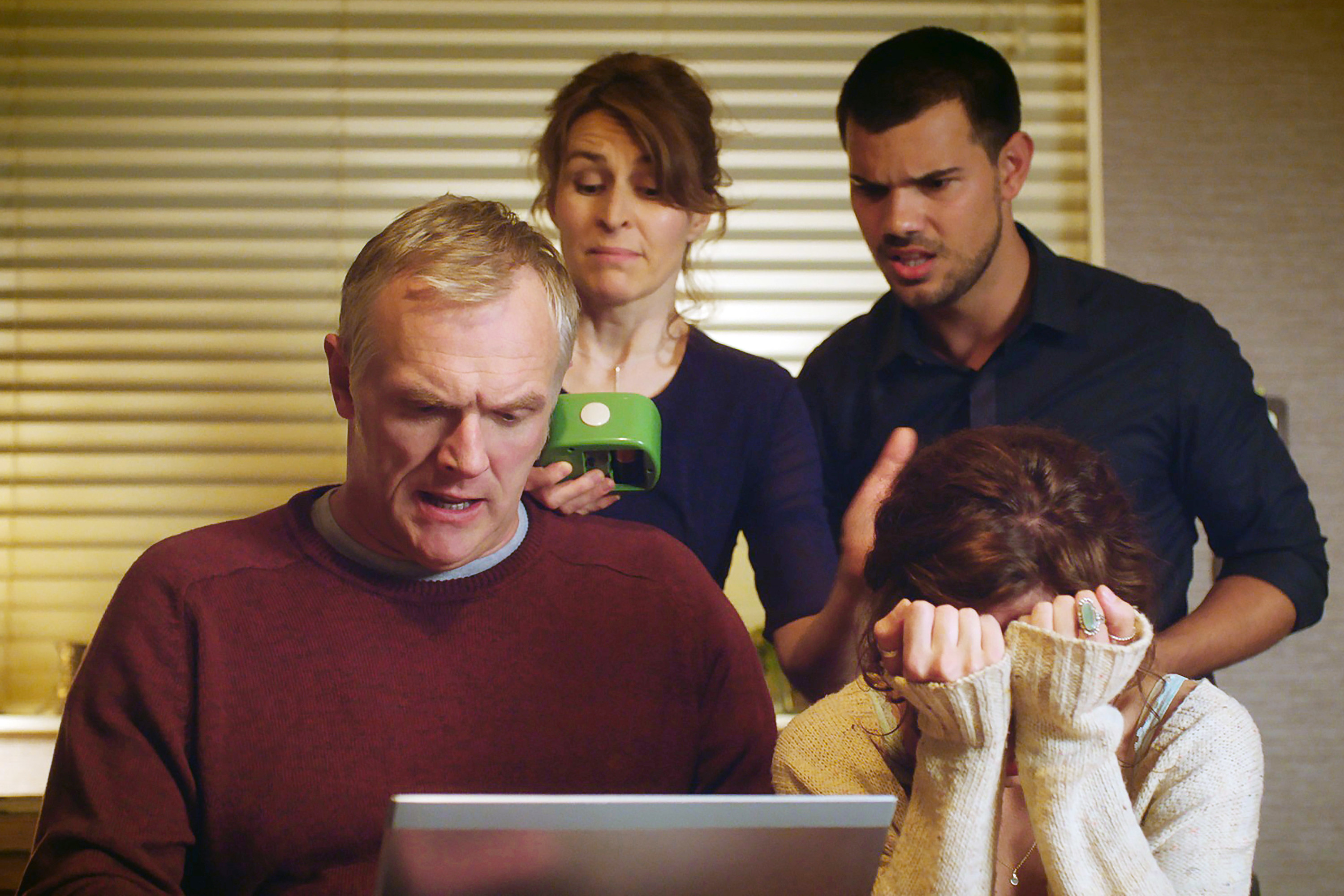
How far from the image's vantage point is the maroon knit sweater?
4.23ft

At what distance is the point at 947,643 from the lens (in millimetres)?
1140

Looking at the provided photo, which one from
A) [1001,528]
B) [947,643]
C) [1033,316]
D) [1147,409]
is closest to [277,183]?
[1033,316]

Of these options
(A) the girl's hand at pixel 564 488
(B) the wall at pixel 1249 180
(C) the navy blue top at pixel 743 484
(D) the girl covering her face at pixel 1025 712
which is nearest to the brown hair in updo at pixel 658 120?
(C) the navy blue top at pixel 743 484

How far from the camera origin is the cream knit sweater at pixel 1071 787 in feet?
3.75

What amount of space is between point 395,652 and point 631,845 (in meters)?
0.59

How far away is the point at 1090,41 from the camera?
2.71 metres

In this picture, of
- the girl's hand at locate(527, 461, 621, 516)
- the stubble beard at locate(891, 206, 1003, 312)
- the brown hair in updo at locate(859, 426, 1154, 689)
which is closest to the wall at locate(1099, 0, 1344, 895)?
the stubble beard at locate(891, 206, 1003, 312)

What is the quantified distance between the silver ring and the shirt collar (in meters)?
0.93

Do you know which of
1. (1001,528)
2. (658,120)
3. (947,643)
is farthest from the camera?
(658,120)

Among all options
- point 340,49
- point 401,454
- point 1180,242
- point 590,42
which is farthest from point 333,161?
point 1180,242

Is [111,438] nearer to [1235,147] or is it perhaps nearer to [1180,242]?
[1180,242]

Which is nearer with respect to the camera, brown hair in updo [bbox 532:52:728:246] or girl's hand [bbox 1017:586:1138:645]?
girl's hand [bbox 1017:586:1138:645]

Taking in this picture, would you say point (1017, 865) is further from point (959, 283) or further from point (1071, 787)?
point (959, 283)

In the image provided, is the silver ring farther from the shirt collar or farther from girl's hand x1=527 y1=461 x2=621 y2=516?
the shirt collar
